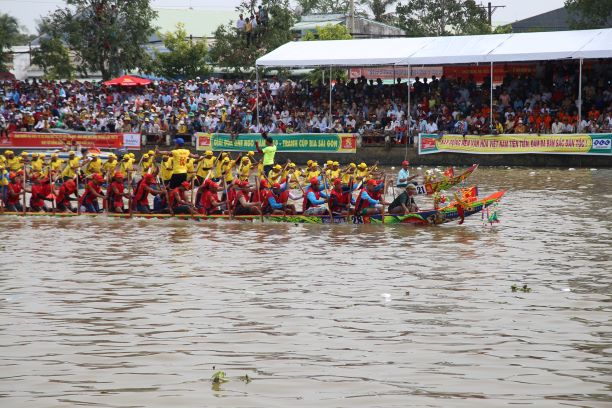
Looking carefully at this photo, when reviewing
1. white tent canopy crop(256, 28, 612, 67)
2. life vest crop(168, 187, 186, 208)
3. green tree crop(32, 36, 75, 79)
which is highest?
green tree crop(32, 36, 75, 79)

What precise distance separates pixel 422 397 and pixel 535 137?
23105 mm

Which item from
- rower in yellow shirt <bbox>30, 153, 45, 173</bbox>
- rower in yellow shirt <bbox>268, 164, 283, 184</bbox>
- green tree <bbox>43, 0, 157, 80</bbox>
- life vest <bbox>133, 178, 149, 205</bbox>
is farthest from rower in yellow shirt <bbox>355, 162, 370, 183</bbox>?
green tree <bbox>43, 0, 157, 80</bbox>

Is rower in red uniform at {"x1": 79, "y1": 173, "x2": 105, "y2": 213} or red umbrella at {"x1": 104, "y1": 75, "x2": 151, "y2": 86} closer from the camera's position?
rower in red uniform at {"x1": 79, "y1": 173, "x2": 105, "y2": 213}

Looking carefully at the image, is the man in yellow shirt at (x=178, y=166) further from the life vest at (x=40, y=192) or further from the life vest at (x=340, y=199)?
the life vest at (x=340, y=199)

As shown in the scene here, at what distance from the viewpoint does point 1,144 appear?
37.7 meters

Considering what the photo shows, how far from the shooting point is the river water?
335 inches

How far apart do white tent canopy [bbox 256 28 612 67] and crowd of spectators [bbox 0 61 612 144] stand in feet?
5.88

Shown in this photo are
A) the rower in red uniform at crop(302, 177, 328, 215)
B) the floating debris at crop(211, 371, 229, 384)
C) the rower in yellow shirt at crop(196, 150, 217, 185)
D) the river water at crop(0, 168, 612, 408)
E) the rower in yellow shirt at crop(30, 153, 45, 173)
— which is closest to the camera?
the river water at crop(0, 168, 612, 408)

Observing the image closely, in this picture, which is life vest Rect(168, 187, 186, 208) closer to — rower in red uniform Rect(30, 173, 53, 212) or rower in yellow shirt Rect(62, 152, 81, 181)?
rower in red uniform Rect(30, 173, 53, 212)

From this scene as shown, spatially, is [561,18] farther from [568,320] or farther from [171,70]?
[568,320]

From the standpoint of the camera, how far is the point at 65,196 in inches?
835

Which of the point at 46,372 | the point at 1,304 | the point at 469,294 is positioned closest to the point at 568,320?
the point at 469,294

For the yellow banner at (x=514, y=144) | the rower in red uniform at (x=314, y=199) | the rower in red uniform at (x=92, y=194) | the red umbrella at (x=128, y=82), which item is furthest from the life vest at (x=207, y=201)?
the red umbrella at (x=128, y=82)

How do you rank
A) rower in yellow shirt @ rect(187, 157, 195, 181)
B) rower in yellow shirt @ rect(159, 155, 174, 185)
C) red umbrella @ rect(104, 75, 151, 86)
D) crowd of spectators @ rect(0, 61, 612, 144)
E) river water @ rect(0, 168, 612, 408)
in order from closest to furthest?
river water @ rect(0, 168, 612, 408) → rower in yellow shirt @ rect(159, 155, 174, 185) → rower in yellow shirt @ rect(187, 157, 195, 181) → crowd of spectators @ rect(0, 61, 612, 144) → red umbrella @ rect(104, 75, 151, 86)
